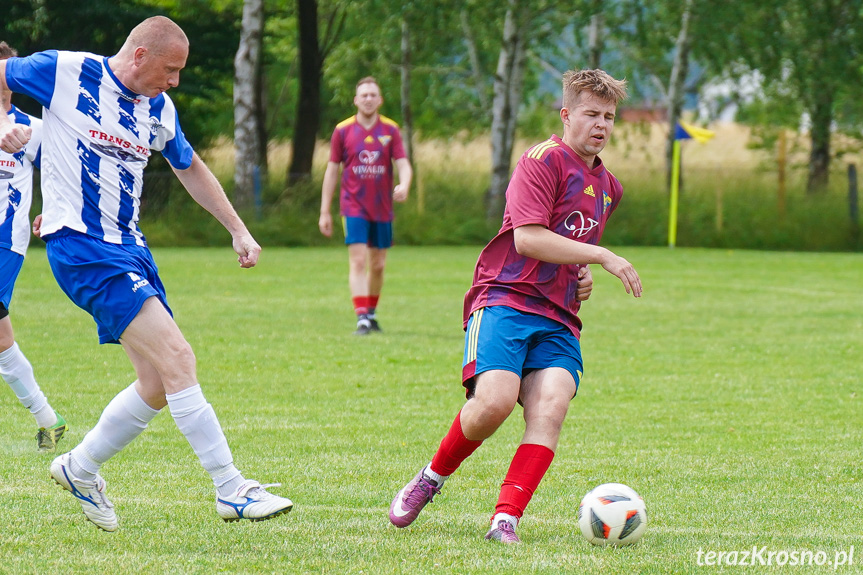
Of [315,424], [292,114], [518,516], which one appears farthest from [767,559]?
[292,114]

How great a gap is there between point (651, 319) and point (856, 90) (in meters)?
16.8

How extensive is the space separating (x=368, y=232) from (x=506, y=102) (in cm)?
1616

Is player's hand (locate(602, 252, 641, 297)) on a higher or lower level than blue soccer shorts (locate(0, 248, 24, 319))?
higher

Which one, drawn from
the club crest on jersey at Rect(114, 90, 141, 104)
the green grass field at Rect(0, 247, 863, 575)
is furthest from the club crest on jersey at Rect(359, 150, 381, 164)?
the club crest on jersey at Rect(114, 90, 141, 104)

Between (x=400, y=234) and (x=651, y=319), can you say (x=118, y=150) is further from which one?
(x=400, y=234)

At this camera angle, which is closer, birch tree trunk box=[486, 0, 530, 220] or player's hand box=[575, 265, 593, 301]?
player's hand box=[575, 265, 593, 301]

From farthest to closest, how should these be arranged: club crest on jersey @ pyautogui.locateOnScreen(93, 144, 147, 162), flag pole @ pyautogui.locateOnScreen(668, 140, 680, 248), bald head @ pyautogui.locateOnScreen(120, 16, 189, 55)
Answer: flag pole @ pyautogui.locateOnScreen(668, 140, 680, 248), club crest on jersey @ pyautogui.locateOnScreen(93, 144, 147, 162), bald head @ pyautogui.locateOnScreen(120, 16, 189, 55)

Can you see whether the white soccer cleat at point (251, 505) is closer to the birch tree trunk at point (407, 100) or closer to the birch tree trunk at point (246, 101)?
the birch tree trunk at point (246, 101)

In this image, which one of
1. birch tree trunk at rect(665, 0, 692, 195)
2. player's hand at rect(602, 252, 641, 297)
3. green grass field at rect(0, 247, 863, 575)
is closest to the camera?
player's hand at rect(602, 252, 641, 297)

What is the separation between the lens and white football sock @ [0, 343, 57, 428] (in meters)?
6.01

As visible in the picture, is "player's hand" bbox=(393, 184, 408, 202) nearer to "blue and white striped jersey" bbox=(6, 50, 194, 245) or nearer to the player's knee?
"blue and white striped jersey" bbox=(6, 50, 194, 245)

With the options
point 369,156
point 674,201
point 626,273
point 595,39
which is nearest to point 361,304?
point 369,156

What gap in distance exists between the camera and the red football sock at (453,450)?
176 inches

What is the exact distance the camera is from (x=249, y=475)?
215 inches
